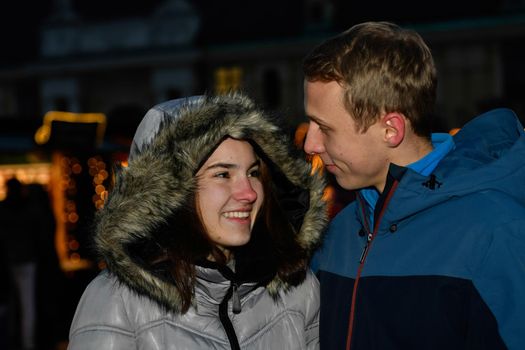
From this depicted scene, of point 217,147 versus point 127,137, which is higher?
point 217,147

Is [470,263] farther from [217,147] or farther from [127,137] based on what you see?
[127,137]

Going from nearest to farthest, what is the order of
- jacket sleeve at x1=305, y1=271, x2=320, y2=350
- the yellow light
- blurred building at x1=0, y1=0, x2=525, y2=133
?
jacket sleeve at x1=305, y1=271, x2=320, y2=350, the yellow light, blurred building at x1=0, y1=0, x2=525, y2=133

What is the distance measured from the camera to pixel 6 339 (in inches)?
245

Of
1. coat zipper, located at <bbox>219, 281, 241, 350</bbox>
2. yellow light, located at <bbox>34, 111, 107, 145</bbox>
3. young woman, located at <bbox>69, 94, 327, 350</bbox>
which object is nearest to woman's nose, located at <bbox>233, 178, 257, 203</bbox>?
young woman, located at <bbox>69, 94, 327, 350</bbox>

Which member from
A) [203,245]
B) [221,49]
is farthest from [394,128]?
[221,49]

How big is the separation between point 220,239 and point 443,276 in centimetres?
88

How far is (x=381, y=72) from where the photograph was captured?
2.17 metres

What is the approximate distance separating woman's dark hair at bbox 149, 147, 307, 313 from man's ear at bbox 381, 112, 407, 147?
0.73m

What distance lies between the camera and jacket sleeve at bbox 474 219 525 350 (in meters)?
1.95

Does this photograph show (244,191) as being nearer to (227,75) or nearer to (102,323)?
(102,323)

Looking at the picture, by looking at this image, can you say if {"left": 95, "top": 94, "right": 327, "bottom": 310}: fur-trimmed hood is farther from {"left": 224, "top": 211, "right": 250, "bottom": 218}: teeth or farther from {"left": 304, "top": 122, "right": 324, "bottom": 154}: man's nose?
{"left": 304, "top": 122, "right": 324, "bottom": 154}: man's nose

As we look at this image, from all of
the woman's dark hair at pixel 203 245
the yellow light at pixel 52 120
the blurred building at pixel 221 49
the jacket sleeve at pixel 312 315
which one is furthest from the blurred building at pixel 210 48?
the jacket sleeve at pixel 312 315

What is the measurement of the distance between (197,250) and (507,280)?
1118mm

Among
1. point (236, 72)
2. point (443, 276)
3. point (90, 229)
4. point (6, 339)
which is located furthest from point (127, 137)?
point (236, 72)
